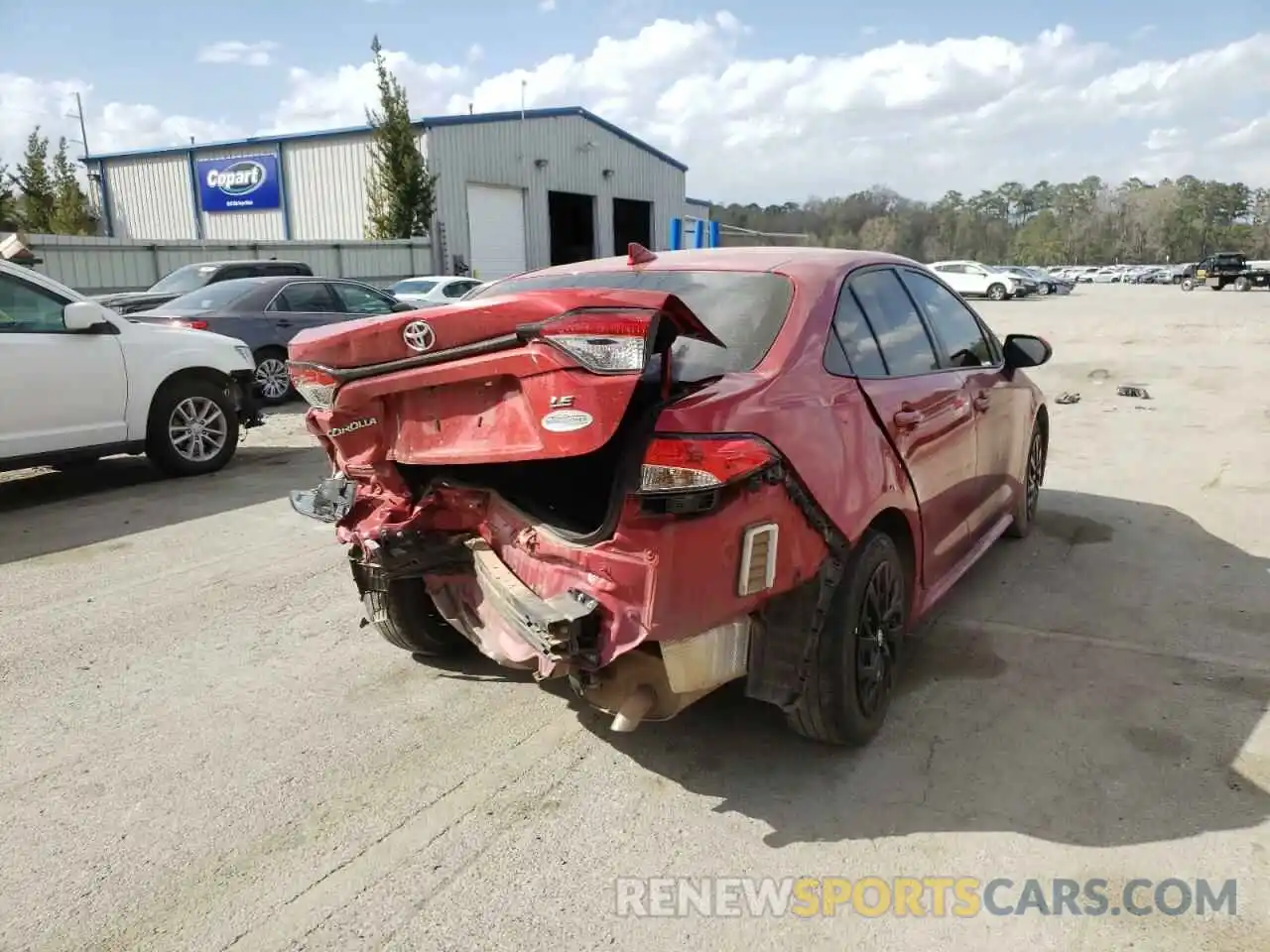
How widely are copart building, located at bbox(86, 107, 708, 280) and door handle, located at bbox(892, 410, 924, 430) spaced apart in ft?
87.3

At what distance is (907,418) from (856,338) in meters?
0.36

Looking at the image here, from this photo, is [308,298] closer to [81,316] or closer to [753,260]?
[81,316]

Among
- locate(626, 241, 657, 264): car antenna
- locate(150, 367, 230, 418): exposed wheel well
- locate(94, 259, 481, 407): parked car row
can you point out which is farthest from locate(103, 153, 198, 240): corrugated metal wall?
locate(626, 241, 657, 264): car antenna

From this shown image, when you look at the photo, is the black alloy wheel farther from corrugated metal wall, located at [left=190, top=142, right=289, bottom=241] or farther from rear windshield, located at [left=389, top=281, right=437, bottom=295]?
corrugated metal wall, located at [left=190, top=142, right=289, bottom=241]

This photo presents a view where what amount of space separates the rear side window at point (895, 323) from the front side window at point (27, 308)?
19.5 feet

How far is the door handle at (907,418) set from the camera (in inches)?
135

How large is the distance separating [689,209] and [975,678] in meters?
47.0

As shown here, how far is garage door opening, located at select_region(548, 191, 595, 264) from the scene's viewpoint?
35.3 m

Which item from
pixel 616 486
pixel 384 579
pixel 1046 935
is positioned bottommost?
pixel 1046 935

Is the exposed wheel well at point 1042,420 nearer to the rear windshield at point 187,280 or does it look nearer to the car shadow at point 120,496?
the car shadow at point 120,496

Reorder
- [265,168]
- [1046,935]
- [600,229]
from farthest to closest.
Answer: [600,229] < [265,168] < [1046,935]

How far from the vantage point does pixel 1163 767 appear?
10.4 feet

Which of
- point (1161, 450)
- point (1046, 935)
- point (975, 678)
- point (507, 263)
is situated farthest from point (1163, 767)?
point (507, 263)

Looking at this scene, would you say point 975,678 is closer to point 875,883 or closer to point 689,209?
point 875,883
